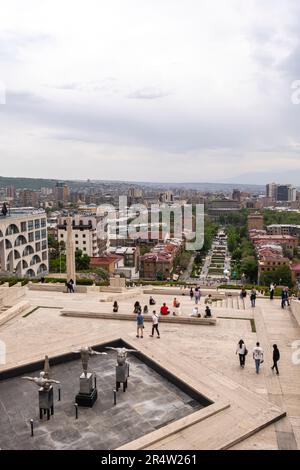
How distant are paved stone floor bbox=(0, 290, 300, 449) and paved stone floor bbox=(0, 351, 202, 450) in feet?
3.01

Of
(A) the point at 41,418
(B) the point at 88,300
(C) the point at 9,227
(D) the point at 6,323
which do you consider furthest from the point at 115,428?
(C) the point at 9,227

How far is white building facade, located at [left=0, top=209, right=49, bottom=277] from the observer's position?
56.4 m

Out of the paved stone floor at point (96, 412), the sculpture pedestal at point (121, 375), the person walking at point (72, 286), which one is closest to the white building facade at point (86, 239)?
the person walking at point (72, 286)

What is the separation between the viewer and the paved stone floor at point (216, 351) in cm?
1059

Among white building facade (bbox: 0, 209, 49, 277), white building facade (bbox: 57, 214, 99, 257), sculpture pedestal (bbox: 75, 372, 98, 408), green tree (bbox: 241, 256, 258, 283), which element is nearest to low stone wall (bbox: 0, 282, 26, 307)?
sculpture pedestal (bbox: 75, 372, 98, 408)

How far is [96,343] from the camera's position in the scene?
16109mm

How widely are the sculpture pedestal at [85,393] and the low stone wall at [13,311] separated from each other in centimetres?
999

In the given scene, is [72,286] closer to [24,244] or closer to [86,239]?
[24,244]

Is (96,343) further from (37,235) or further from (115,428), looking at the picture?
(37,235)

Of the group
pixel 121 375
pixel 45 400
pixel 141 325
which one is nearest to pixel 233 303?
pixel 141 325

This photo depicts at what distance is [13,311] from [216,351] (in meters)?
11.1

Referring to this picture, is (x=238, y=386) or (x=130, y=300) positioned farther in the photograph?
(x=130, y=300)

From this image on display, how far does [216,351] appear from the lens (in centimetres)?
1661
